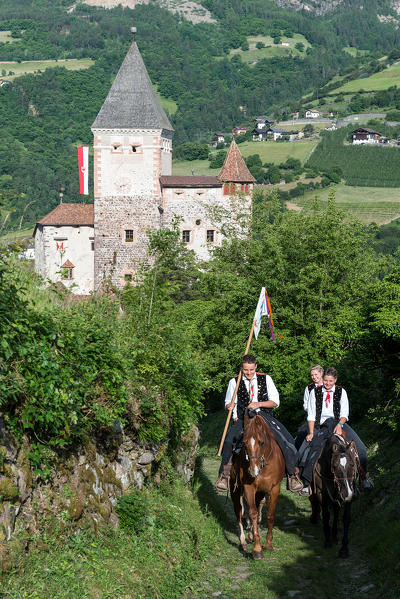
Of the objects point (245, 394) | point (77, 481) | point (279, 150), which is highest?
point (77, 481)

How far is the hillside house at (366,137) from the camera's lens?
158250 mm

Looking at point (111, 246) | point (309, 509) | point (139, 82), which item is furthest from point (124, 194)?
point (309, 509)

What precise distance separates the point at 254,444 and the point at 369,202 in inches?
4233

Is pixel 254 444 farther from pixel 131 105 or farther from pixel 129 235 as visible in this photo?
pixel 131 105

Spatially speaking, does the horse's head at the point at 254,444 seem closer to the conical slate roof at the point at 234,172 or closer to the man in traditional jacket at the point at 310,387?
the man in traditional jacket at the point at 310,387

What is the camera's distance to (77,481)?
8.45 m

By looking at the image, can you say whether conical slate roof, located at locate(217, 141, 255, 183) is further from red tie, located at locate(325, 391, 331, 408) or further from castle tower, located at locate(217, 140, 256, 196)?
red tie, located at locate(325, 391, 331, 408)

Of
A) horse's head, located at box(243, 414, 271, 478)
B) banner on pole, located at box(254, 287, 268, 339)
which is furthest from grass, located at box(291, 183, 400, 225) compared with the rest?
horse's head, located at box(243, 414, 271, 478)

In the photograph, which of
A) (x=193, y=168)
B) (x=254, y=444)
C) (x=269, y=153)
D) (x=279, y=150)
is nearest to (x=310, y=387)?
(x=254, y=444)

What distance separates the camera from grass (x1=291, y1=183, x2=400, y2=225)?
105875mm

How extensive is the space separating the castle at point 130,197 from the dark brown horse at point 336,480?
44.0 meters

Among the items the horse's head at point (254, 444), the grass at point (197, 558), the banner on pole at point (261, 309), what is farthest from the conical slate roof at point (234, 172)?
the horse's head at point (254, 444)

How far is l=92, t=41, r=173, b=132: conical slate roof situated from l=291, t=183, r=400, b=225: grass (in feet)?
160

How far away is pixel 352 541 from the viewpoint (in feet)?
37.0
